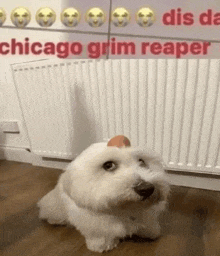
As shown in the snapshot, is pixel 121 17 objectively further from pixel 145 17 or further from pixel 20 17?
pixel 20 17

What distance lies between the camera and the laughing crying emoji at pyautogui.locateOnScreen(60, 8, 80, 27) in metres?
1.36

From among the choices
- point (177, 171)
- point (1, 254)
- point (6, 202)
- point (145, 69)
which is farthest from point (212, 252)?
point (6, 202)

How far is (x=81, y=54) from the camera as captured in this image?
1387 millimetres

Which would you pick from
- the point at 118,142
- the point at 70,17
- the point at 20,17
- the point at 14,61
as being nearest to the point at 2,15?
the point at 20,17

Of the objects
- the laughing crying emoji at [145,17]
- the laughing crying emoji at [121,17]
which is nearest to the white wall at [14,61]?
the laughing crying emoji at [121,17]

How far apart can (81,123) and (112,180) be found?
79 centimetres

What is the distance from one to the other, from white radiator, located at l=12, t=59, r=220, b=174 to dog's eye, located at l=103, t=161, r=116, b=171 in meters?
0.57

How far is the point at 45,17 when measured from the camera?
4.79 ft

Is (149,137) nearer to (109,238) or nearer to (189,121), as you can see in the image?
(189,121)

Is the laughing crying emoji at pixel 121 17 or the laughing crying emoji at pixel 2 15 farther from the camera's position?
the laughing crying emoji at pixel 2 15

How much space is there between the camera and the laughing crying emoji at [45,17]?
143 cm

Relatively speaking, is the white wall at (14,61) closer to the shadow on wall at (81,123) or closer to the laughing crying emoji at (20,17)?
the laughing crying emoji at (20,17)

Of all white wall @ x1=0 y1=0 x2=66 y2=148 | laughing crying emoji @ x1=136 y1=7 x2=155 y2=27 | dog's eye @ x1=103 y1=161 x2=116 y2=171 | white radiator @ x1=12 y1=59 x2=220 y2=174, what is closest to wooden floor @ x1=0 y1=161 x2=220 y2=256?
white radiator @ x1=12 y1=59 x2=220 y2=174

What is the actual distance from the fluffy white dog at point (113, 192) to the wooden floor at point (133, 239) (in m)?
0.06
